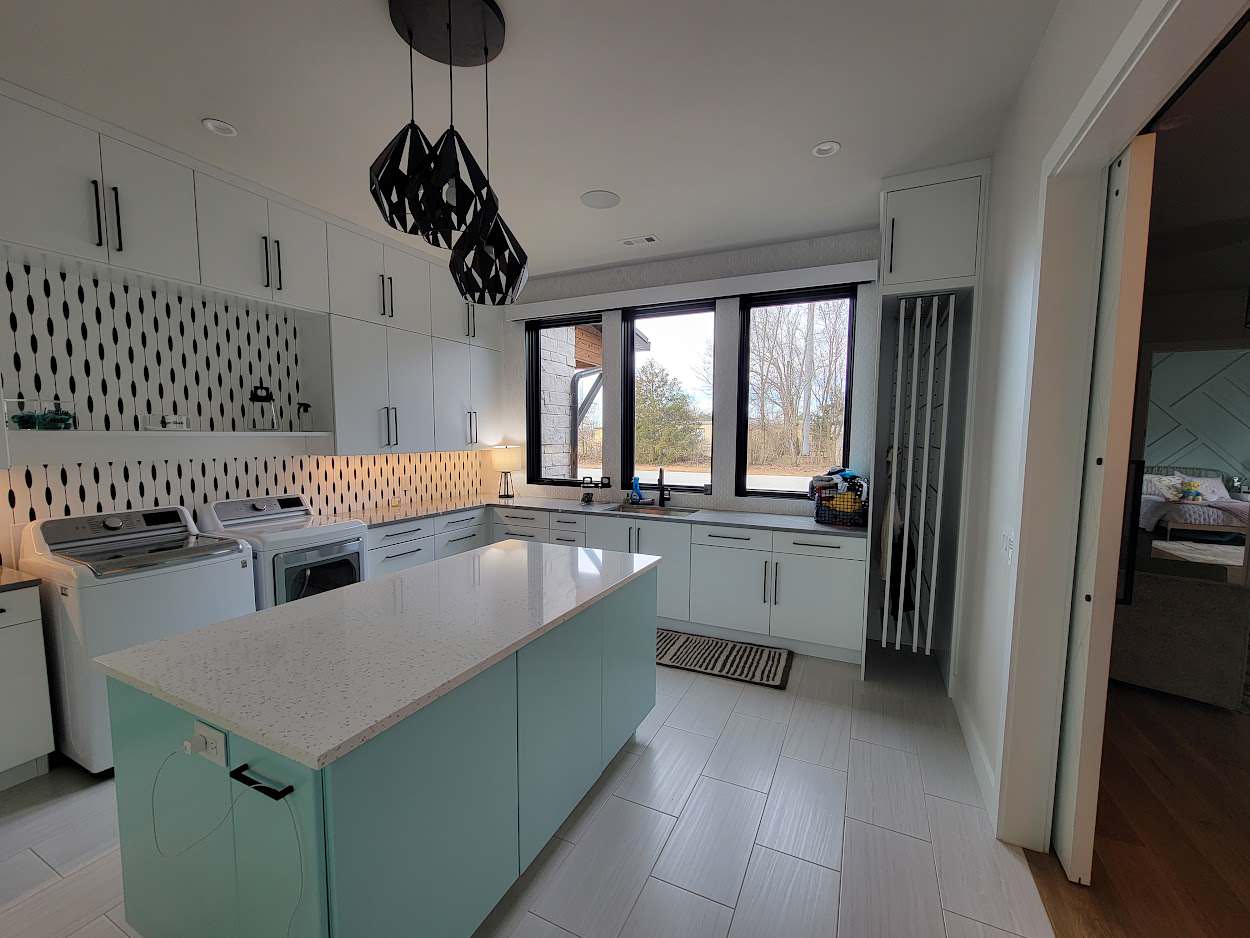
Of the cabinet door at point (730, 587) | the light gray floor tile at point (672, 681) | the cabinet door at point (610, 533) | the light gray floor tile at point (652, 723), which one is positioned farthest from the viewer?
the cabinet door at point (610, 533)

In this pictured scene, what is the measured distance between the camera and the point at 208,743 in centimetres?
104

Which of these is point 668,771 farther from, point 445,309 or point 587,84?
point 445,309

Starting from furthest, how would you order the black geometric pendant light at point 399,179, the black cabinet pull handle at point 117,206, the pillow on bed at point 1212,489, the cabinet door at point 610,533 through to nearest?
the cabinet door at point 610,533 < the pillow on bed at point 1212,489 < the black cabinet pull handle at point 117,206 < the black geometric pendant light at point 399,179

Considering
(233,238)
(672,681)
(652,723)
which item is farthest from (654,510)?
(233,238)

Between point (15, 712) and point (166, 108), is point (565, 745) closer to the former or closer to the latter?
point (15, 712)

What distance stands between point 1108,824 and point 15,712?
13.8 ft

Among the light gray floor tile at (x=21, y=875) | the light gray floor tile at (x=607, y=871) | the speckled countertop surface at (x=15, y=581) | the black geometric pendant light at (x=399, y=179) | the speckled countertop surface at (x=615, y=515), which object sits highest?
the black geometric pendant light at (x=399, y=179)

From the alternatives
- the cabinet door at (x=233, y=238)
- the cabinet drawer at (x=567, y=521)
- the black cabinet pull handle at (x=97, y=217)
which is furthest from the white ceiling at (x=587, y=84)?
the cabinet drawer at (x=567, y=521)

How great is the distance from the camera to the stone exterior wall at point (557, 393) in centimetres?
459

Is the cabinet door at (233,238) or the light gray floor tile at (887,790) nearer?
the light gray floor tile at (887,790)

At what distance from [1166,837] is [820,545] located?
5.61 feet

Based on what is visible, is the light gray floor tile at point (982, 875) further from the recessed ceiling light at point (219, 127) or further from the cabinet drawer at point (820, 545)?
the recessed ceiling light at point (219, 127)

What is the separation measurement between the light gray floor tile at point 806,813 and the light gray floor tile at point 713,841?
0.19ft

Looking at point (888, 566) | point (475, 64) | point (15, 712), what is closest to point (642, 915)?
point (888, 566)
